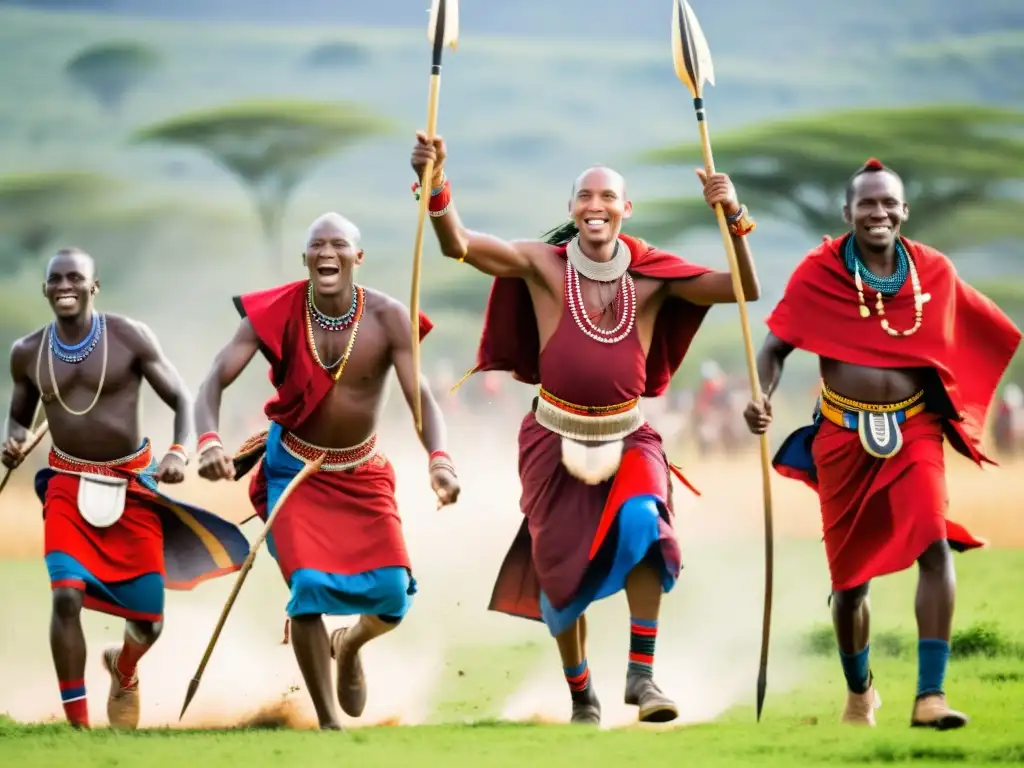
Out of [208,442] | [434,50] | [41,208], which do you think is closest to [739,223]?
[434,50]

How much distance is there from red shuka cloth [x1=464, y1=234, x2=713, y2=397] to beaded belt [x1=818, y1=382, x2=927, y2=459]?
28.0 inches

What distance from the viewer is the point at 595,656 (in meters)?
12.7

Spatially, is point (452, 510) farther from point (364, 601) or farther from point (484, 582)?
point (364, 601)

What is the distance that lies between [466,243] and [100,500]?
6.72 ft

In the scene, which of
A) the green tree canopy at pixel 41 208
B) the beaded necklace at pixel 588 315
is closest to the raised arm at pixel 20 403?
the beaded necklace at pixel 588 315

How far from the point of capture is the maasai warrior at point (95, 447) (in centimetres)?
909

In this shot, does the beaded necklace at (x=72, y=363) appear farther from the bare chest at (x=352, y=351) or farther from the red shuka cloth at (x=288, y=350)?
the bare chest at (x=352, y=351)

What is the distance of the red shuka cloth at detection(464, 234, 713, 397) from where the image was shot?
28.7 feet

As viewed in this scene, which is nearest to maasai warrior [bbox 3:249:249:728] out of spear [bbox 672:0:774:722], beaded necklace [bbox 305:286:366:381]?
beaded necklace [bbox 305:286:366:381]

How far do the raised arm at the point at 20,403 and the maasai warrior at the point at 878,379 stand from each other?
3.16 meters

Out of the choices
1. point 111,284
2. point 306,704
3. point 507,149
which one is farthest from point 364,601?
point 507,149

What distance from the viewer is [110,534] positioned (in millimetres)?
9203

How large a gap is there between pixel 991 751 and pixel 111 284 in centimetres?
2996

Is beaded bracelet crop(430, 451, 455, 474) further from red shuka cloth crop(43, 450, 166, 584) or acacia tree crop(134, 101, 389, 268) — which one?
acacia tree crop(134, 101, 389, 268)
